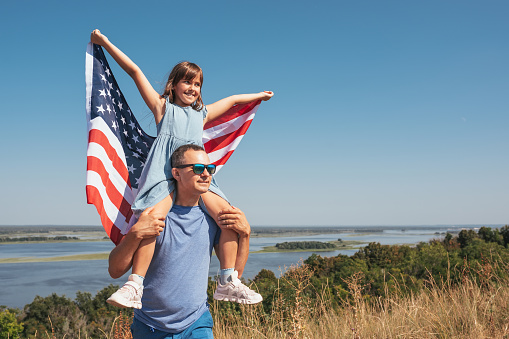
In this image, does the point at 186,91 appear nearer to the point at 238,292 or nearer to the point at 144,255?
the point at 144,255

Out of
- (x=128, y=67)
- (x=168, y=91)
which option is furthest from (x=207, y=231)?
(x=128, y=67)

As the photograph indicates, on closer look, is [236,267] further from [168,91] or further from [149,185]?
[168,91]

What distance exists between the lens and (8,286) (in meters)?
52.8

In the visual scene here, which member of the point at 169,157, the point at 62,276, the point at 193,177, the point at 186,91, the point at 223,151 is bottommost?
the point at 62,276

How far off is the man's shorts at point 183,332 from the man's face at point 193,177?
83cm

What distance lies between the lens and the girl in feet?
7.70

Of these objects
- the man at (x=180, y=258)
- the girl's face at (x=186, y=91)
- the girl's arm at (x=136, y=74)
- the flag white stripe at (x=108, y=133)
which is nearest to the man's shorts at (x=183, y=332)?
the man at (x=180, y=258)

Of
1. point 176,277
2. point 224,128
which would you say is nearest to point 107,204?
point 176,277

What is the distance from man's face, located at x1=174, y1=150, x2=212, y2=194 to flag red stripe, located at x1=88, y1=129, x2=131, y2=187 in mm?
687

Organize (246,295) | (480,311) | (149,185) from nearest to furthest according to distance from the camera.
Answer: (149,185)
(246,295)
(480,311)

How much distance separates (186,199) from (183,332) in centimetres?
83

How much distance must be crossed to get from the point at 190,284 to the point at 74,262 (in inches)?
3161

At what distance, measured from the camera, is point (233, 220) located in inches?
98.7

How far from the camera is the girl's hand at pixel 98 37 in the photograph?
2.90m
